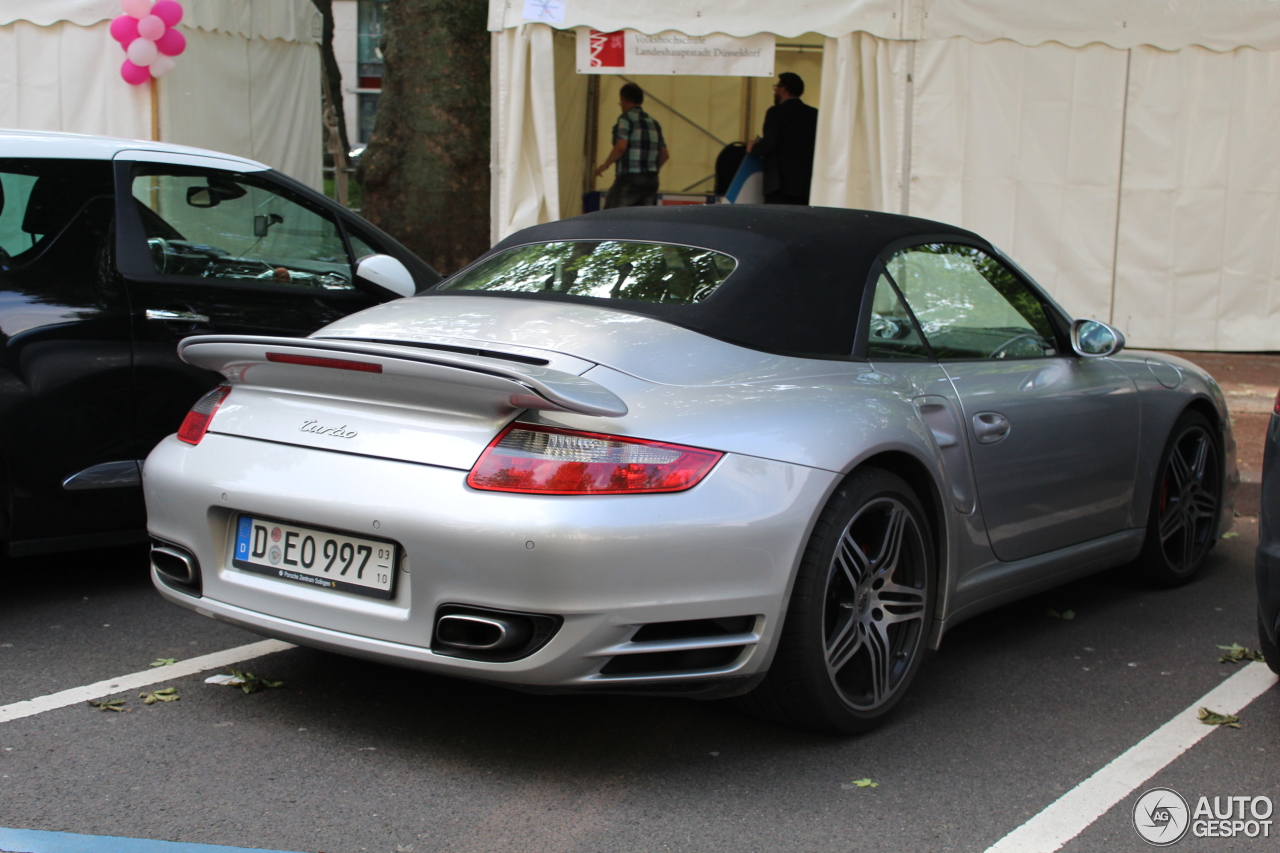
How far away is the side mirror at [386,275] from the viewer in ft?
16.6

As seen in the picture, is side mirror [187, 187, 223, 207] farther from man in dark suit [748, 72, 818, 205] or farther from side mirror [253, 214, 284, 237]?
man in dark suit [748, 72, 818, 205]

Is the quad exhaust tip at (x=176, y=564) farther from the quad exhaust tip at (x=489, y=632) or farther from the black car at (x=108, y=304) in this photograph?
the black car at (x=108, y=304)

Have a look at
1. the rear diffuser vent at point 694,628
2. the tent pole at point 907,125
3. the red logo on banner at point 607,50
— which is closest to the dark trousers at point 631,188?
the red logo on banner at point 607,50

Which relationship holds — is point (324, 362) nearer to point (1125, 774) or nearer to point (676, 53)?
point (1125, 774)

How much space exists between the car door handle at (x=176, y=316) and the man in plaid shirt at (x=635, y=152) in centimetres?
773

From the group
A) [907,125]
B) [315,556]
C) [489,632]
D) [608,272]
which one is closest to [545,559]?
[489,632]

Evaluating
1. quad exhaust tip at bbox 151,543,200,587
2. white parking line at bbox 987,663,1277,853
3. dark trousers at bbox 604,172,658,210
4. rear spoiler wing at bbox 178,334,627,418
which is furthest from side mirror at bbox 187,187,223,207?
dark trousers at bbox 604,172,658,210

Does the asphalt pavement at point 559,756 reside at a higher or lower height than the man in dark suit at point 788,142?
lower

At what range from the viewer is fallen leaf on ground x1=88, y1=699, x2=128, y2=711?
11.6 ft

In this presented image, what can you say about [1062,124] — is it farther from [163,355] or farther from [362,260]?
[163,355]

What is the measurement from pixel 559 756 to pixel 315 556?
2.63ft

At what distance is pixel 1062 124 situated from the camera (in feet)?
32.9

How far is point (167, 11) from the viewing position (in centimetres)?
1015

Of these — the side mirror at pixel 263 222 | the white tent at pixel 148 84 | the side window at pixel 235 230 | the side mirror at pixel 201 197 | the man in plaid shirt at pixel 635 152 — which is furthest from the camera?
the man in plaid shirt at pixel 635 152
